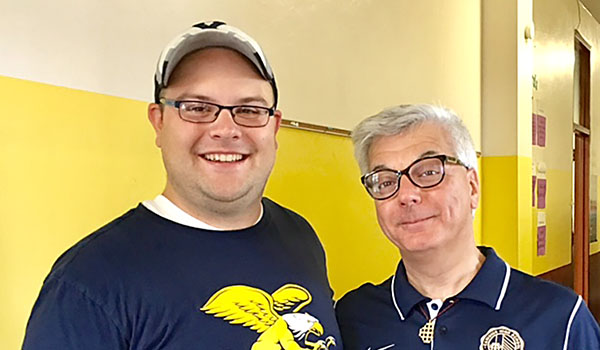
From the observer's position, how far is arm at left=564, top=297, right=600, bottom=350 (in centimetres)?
117

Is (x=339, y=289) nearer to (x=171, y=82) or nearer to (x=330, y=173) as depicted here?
(x=330, y=173)

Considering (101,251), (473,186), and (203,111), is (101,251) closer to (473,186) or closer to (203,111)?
(203,111)

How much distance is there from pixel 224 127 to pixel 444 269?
0.62m

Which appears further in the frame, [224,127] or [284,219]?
[284,219]

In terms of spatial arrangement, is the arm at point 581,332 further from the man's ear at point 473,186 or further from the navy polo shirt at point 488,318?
the man's ear at point 473,186

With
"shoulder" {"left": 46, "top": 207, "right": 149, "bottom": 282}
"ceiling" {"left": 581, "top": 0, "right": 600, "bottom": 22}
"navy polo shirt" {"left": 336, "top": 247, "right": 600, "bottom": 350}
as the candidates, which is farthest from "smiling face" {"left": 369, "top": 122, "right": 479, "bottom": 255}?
"ceiling" {"left": 581, "top": 0, "right": 600, "bottom": 22}

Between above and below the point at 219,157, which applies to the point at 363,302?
below

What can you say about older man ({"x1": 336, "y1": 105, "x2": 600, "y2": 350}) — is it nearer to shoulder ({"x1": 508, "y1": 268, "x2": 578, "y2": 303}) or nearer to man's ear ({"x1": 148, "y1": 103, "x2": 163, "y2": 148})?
shoulder ({"x1": 508, "y1": 268, "x2": 578, "y2": 303})

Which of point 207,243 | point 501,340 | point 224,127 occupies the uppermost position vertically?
point 224,127

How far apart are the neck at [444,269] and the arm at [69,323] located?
0.71 metres

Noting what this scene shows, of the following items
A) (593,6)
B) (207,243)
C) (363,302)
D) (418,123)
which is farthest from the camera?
(593,6)

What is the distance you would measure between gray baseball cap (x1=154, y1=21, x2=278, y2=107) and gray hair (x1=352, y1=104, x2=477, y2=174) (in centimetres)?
32

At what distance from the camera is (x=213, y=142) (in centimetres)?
114

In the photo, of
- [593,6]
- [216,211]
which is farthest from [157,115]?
[593,6]
